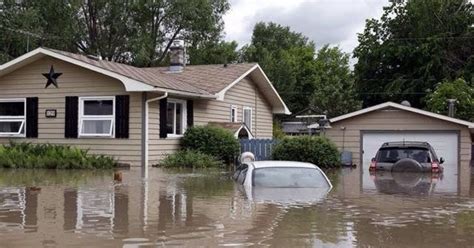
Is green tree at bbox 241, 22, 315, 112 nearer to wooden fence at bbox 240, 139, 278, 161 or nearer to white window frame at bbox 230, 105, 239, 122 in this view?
white window frame at bbox 230, 105, 239, 122

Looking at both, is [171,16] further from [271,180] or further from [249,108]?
[271,180]

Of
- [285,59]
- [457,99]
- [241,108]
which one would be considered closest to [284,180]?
[241,108]

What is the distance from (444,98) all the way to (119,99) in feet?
80.6

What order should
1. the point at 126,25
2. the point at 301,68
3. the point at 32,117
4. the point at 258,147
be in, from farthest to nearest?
the point at 301,68, the point at 126,25, the point at 258,147, the point at 32,117

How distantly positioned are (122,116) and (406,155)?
34.0 ft

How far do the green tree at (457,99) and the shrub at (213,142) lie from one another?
59.1 ft

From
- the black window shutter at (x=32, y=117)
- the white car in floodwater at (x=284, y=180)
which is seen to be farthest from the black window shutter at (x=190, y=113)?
the white car in floodwater at (x=284, y=180)

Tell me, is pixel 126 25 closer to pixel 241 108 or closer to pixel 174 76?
pixel 241 108

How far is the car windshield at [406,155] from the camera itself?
21672 millimetres

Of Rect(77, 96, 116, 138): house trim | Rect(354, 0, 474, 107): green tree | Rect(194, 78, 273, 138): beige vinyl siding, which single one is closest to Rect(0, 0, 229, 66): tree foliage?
Rect(354, 0, 474, 107): green tree

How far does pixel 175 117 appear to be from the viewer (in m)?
26.6

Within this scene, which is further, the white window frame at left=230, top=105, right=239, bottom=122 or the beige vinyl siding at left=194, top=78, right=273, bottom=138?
the white window frame at left=230, top=105, right=239, bottom=122

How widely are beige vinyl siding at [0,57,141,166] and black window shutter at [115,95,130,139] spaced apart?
0.51 feet

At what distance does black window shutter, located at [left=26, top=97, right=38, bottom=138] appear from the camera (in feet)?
84.6
